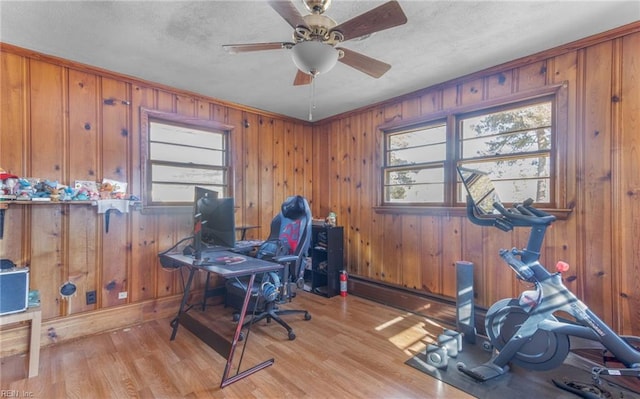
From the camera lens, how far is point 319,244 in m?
4.18

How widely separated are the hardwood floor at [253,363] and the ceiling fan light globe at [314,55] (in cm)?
210

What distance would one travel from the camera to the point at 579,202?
95.8 inches

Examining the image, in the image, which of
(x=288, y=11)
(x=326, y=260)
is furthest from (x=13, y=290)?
(x=326, y=260)

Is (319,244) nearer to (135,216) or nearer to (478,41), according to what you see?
(135,216)

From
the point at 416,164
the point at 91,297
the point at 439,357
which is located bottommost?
the point at 439,357

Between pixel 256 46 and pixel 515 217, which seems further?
pixel 515 217

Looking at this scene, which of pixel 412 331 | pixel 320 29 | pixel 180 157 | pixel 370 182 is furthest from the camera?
pixel 370 182

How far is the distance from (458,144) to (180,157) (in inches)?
124

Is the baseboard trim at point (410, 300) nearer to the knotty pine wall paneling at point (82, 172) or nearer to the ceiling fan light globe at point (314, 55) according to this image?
the ceiling fan light globe at point (314, 55)

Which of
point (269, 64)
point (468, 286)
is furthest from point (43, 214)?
point (468, 286)

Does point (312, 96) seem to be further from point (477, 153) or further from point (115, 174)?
point (115, 174)

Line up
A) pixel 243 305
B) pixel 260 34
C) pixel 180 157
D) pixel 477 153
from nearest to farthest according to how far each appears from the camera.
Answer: pixel 243 305 → pixel 260 34 → pixel 477 153 → pixel 180 157

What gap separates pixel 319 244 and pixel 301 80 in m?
2.42

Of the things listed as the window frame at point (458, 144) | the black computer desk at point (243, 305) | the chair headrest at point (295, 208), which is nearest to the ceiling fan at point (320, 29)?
the black computer desk at point (243, 305)
